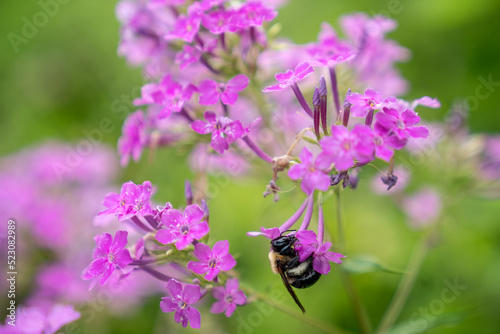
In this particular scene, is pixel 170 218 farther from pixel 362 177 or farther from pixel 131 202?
pixel 362 177

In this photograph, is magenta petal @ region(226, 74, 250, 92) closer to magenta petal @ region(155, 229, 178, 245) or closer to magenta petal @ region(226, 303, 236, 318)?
magenta petal @ region(155, 229, 178, 245)

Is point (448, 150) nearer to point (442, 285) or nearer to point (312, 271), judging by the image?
point (442, 285)

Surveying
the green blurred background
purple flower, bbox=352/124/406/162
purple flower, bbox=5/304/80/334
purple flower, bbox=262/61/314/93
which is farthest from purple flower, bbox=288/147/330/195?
purple flower, bbox=5/304/80/334

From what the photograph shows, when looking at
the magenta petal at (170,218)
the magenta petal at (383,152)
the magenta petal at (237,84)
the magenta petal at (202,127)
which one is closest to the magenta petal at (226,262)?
the magenta petal at (170,218)

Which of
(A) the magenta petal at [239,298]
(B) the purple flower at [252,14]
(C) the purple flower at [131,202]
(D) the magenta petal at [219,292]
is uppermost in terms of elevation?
(B) the purple flower at [252,14]

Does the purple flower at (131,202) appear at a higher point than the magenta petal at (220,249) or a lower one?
higher

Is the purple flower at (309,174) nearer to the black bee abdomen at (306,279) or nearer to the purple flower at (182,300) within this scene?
the black bee abdomen at (306,279)

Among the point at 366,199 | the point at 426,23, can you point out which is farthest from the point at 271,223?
the point at 426,23
